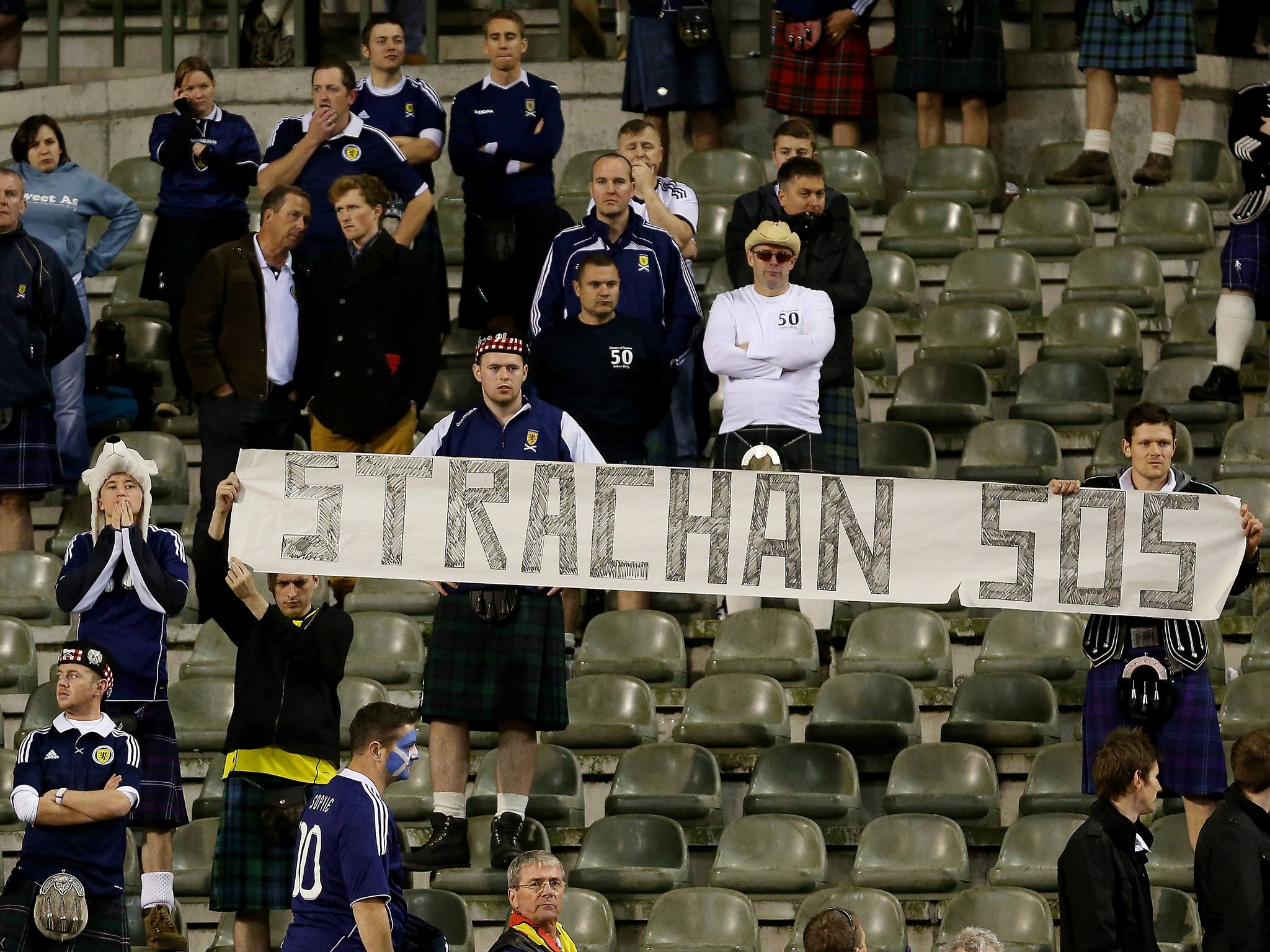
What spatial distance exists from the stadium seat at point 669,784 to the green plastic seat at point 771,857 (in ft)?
0.75

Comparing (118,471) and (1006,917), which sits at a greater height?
(118,471)

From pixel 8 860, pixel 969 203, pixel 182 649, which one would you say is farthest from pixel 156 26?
pixel 8 860

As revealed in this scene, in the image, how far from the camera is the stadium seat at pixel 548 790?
8.95 meters

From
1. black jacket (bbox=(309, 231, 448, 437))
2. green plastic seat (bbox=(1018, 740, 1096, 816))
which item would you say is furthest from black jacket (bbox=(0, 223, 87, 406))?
green plastic seat (bbox=(1018, 740, 1096, 816))

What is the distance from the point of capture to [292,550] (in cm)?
823

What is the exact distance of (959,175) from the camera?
497 inches

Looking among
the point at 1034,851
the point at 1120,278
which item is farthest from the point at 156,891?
the point at 1120,278

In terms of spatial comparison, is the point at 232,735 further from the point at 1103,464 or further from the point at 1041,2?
the point at 1041,2

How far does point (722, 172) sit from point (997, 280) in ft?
5.49

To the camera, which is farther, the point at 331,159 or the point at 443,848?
the point at 331,159

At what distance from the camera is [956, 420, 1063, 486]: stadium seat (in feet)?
33.5

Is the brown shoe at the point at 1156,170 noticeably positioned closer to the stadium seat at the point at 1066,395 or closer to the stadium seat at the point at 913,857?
the stadium seat at the point at 1066,395

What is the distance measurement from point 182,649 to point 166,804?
1.74 m

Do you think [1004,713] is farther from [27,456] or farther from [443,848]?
[27,456]
